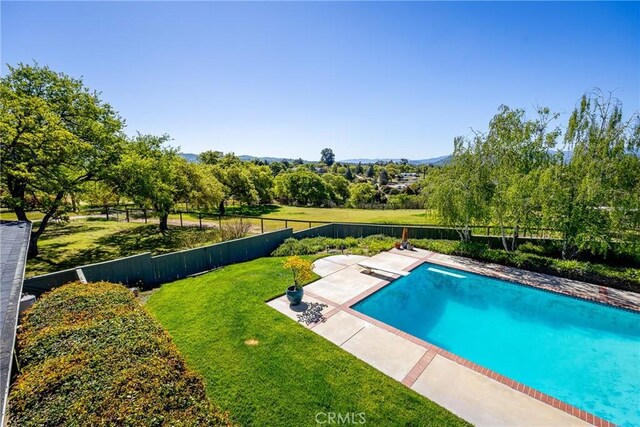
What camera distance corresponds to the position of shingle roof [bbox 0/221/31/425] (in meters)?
2.45

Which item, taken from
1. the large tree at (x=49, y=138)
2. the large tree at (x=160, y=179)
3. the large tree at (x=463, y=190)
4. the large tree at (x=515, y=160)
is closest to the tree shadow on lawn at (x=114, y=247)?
the large tree at (x=49, y=138)

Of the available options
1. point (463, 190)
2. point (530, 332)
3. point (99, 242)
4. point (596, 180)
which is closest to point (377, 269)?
point (530, 332)

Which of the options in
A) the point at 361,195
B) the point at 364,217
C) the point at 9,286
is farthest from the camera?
the point at 361,195

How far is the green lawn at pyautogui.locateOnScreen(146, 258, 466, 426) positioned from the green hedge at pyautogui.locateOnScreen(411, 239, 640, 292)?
32.8 feet

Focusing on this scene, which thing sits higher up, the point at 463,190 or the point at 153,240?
the point at 463,190

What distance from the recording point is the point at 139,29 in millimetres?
10438

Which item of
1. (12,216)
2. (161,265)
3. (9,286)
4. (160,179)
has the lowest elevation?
(161,265)

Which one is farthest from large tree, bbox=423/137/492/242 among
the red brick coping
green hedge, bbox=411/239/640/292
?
the red brick coping

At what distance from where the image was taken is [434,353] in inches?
261

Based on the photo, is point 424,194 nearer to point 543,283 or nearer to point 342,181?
point 543,283

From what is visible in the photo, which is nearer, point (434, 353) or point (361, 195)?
point (434, 353)

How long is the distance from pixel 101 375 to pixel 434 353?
6.39 metres

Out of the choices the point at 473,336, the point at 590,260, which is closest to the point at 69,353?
the point at 473,336

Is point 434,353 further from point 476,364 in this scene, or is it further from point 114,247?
point 114,247
